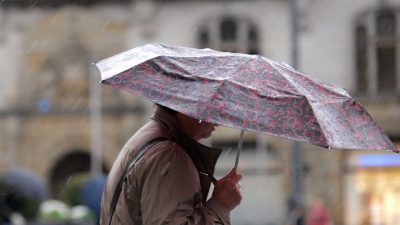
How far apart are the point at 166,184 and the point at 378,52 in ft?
86.3

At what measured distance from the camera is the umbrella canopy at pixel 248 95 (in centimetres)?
333

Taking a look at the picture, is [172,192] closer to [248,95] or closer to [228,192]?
[228,192]

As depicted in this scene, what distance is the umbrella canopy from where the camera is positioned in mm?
3332

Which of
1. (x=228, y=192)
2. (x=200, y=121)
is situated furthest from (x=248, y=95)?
(x=228, y=192)

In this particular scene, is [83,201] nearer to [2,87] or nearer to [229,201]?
[229,201]

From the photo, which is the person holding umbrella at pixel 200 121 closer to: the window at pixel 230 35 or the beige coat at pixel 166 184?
the beige coat at pixel 166 184

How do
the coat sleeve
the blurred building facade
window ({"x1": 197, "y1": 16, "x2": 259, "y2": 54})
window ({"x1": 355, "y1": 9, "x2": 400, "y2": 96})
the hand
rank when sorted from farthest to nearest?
window ({"x1": 197, "y1": 16, "x2": 259, "y2": 54}) → window ({"x1": 355, "y1": 9, "x2": 400, "y2": 96}) → the blurred building facade → the hand → the coat sleeve

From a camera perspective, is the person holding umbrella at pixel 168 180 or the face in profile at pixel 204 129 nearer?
the person holding umbrella at pixel 168 180

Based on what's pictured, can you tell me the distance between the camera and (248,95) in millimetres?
3412

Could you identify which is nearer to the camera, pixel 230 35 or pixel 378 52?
pixel 378 52

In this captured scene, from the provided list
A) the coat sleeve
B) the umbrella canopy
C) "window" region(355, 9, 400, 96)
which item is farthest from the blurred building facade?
the coat sleeve

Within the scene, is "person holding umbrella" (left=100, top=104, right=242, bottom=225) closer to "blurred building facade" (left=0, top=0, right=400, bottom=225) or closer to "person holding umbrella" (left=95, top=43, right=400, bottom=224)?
"person holding umbrella" (left=95, top=43, right=400, bottom=224)

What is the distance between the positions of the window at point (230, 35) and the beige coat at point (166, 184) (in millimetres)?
26336

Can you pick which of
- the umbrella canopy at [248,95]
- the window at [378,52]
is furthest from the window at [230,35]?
the umbrella canopy at [248,95]
